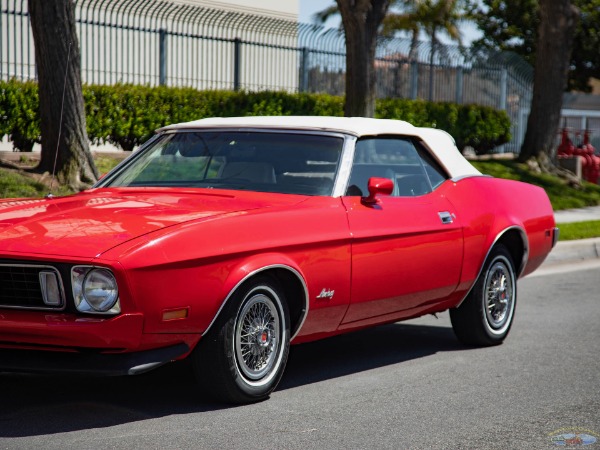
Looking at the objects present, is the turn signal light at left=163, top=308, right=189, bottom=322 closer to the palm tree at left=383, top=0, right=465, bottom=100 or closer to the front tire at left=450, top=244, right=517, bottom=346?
the front tire at left=450, top=244, right=517, bottom=346

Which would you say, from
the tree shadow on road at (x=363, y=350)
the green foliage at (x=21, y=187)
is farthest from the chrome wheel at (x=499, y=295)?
the green foliage at (x=21, y=187)

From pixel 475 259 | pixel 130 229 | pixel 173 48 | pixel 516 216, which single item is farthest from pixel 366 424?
pixel 173 48

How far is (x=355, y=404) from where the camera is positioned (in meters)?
5.92

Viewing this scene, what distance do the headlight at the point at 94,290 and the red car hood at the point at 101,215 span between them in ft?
0.31

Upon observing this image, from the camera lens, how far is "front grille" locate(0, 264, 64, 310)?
5.13 meters

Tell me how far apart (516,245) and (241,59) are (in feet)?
47.0

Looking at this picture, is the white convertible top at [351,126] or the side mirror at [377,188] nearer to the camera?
the side mirror at [377,188]

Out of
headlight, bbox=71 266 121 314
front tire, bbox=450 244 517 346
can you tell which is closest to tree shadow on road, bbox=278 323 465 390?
front tire, bbox=450 244 517 346

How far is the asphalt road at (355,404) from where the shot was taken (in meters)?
5.13

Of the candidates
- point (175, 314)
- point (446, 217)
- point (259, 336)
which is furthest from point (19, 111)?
point (175, 314)

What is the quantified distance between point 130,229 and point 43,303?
Answer: 55 cm

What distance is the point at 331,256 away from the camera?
609 centimetres

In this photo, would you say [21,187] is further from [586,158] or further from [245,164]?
[586,158]

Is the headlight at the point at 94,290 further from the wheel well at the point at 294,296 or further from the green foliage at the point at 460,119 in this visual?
the green foliage at the point at 460,119
